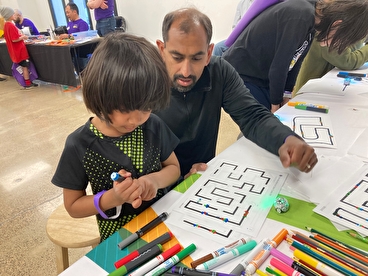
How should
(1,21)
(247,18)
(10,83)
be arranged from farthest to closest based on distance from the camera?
(1,21)
(10,83)
(247,18)

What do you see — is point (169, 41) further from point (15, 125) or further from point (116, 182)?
point (15, 125)

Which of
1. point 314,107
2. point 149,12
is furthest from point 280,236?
point 149,12

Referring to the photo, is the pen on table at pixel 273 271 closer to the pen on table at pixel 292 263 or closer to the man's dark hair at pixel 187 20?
the pen on table at pixel 292 263

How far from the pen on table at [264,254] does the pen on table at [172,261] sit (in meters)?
0.11

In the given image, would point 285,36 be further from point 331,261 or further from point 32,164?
point 32,164

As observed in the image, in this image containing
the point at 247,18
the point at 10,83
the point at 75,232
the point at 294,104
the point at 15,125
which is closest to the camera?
the point at 75,232

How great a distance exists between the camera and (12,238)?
63.1 inches

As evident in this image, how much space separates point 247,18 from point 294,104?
559 mm

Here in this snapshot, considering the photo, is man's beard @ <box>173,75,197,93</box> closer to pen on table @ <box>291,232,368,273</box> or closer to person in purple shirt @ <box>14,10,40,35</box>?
pen on table @ <box>291,232,368,273</box>

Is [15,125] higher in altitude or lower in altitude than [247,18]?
lower

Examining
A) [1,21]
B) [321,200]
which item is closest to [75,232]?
[321,200]

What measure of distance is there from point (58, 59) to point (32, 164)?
2.17m

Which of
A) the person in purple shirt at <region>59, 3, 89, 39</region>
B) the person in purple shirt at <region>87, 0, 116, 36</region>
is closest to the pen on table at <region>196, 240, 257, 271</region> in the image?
the person in purple shirt at <region>87, 0, 116, 36</region>

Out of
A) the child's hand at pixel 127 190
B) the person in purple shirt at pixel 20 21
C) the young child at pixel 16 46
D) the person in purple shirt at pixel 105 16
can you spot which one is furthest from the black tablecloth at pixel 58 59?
the child's hand at pixel 127 190
